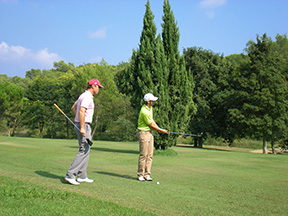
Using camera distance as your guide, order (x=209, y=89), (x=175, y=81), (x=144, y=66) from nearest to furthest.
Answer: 1. (x=144, y=66)
2. (x=175, y=81)
3. (x=209, y=89)

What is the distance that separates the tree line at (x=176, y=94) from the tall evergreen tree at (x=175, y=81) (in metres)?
0.03

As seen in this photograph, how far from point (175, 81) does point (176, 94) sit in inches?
33.9

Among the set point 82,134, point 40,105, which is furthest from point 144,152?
point 40,105

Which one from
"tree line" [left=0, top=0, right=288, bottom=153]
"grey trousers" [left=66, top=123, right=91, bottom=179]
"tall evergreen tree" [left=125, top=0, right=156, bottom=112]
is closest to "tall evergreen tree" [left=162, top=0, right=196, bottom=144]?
"tree line" [left=0, top=0, right=288, bottom=153]

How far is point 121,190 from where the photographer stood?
6.62 meters

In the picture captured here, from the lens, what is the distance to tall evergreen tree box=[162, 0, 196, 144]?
19641 millimetres

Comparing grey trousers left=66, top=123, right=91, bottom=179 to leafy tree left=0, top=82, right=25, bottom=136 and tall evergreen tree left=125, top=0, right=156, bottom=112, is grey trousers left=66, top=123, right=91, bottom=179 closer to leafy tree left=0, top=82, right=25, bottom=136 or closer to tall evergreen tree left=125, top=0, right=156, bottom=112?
tall evergreen tree left=125, top=0, right=156, bottom=112

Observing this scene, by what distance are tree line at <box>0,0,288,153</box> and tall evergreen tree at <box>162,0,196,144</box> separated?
3cm

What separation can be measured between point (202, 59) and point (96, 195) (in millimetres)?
36877

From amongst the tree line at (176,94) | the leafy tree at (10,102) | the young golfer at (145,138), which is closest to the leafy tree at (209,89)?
the tree line at (176,94)

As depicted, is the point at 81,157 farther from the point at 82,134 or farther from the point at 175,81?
the point at 175,81

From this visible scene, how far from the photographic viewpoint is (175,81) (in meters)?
20.0

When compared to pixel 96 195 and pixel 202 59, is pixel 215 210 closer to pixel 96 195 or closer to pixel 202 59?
pixel 96 195

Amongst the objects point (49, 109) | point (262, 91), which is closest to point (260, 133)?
point (262, 91)
